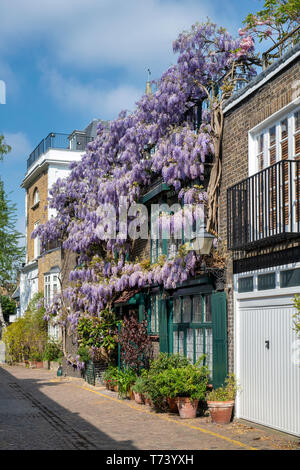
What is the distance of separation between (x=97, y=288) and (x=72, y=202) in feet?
16.8

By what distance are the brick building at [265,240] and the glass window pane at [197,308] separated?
1555 mm

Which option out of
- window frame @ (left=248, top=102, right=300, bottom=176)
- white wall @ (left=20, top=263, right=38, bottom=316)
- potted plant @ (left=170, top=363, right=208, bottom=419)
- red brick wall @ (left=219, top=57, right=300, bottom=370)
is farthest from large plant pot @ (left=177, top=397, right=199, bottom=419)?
white wall @ (left=20, top=263, right=38, bottom=316)

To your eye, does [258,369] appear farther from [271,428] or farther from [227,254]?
[227,254]

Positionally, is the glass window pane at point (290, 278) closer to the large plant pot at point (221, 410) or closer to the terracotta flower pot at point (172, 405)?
the large plant pot at point (221, 410)

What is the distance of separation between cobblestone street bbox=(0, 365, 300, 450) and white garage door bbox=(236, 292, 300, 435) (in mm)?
315

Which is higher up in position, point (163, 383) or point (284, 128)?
point (284, 128)

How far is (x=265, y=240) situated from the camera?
9898 millimetres

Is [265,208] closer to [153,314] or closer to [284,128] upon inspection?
[284,128]

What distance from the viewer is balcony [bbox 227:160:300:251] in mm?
9305

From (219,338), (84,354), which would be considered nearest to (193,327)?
(219,338)

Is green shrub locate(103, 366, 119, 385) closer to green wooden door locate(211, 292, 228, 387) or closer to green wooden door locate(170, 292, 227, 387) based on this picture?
green wooden door locate(170, 292, 227, 387)

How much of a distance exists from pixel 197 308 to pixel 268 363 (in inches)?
128

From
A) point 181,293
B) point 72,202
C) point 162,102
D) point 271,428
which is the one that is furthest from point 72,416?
point 72,202

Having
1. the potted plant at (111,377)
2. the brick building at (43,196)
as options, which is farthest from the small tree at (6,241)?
the potted plant at (111,377)
